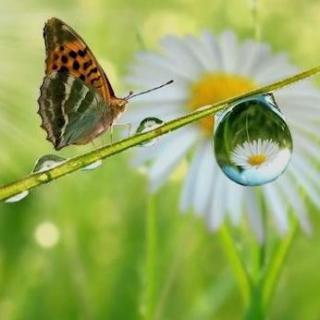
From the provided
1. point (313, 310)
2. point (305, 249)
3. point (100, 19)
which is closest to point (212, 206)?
point (313, 310)

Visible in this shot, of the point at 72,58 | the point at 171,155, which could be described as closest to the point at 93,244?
the point at 171,155

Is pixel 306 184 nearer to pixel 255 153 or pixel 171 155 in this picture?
pixel 171 155

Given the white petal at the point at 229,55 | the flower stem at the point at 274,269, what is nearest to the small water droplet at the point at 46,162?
the flower stem at the point at 274,269

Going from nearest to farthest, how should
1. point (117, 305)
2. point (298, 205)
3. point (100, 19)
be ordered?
1. point (298, 205)
2. point (117, 305)
3. point (100, 19)

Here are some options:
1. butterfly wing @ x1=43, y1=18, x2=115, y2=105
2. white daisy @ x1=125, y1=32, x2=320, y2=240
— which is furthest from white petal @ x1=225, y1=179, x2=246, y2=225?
butterfly wing @ x1=43, y1=18, x2=115, y2=105

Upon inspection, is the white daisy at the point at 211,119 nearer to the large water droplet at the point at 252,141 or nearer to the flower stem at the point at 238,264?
the flower stem at the point at 238,264

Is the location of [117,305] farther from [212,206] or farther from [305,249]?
[305,249]
